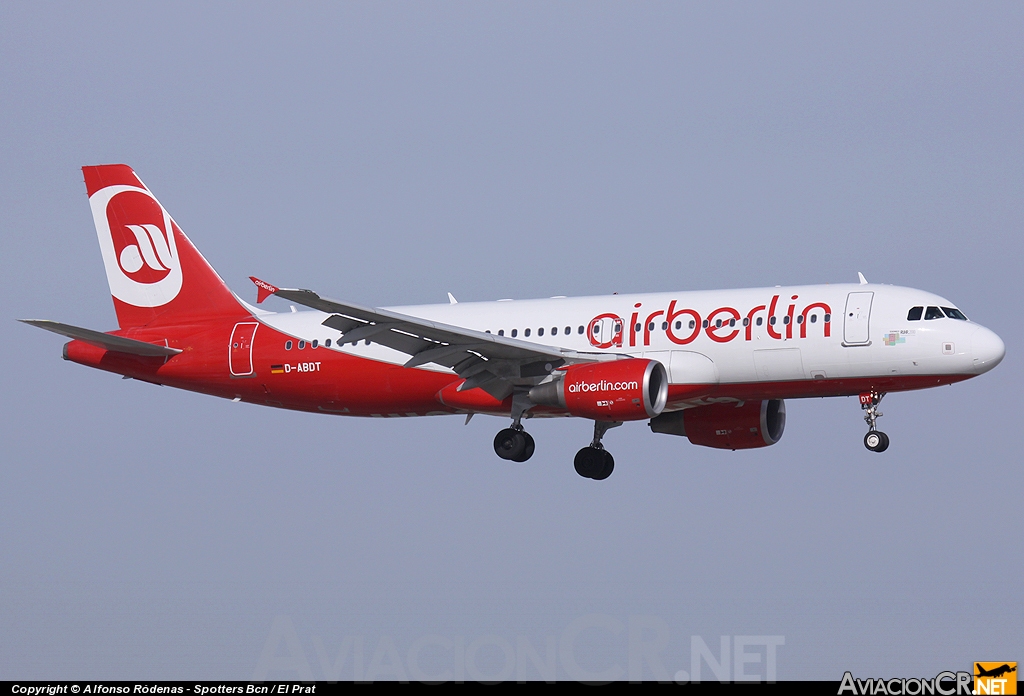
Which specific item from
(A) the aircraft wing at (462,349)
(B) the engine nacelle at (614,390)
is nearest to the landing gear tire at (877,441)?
(B) the engine nacelle at (614,390)

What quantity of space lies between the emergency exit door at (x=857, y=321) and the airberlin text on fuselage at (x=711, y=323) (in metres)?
0.49

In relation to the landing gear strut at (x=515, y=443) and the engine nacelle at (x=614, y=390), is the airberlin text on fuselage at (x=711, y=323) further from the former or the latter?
the landing gear strut at (x=515, y=443)

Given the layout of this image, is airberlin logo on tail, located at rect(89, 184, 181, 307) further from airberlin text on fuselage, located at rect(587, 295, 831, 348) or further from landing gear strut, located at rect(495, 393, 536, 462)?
airberlin text on fuselage, located at rect(587, 295, 831, 348)

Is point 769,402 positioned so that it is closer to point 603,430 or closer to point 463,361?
point 603,430

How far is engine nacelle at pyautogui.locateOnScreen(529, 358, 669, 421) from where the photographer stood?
4403 cm

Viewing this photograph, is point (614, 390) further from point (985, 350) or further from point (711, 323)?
point (985, 350)

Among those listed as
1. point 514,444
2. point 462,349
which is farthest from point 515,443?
point 462,349

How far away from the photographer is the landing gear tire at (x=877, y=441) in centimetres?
4484

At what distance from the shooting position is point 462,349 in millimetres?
45500

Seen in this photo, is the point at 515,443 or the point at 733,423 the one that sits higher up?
the point at 733,423

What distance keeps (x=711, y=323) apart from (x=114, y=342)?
17.9 meters

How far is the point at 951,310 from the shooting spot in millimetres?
44531

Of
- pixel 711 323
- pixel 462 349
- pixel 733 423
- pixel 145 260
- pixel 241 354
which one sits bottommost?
pixel 462 349

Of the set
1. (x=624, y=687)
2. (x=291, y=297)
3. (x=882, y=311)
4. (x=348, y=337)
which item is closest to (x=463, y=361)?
(x=348, y=337)
